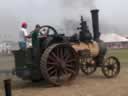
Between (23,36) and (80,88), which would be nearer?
(80,88)

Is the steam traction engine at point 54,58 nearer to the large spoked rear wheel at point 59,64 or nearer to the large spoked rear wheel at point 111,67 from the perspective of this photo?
the large spoked rear wheel at point 59,64

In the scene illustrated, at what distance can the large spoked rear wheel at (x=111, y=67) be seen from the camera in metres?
12.8

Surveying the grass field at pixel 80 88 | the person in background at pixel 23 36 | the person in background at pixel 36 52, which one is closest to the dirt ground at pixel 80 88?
the grass field at pixel 80 88

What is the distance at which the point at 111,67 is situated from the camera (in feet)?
42.0

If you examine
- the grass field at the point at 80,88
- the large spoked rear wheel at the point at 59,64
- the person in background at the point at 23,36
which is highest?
the person in background at the point at 23,36

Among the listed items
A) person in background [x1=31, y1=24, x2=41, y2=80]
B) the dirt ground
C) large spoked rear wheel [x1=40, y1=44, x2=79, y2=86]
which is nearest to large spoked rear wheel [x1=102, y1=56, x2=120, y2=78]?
the dirt ground

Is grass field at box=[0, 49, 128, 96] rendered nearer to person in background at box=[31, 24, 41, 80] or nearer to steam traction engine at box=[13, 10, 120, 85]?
steam traction engine at box=[13, 10, 120, 85]

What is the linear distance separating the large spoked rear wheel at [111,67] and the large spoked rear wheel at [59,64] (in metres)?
1.92

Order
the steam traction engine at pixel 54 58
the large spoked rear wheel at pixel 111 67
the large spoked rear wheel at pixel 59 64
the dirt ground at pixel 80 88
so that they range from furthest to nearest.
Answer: the large spoked rear wheel at pixel 111 67
the steam traction engine at pixel 54 58
the large spoked rear wheel at pixel 59 64
the dirt ground at pixel 80 88

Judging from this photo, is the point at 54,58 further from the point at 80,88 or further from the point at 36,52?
the point at 80,88

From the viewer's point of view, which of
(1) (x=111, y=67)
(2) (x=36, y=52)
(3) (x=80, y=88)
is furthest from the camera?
(1) (x=111, y=67)

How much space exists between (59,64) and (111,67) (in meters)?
2.72

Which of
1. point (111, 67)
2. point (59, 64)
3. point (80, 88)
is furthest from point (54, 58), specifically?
point (111, 67)

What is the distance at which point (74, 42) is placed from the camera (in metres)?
12.3
